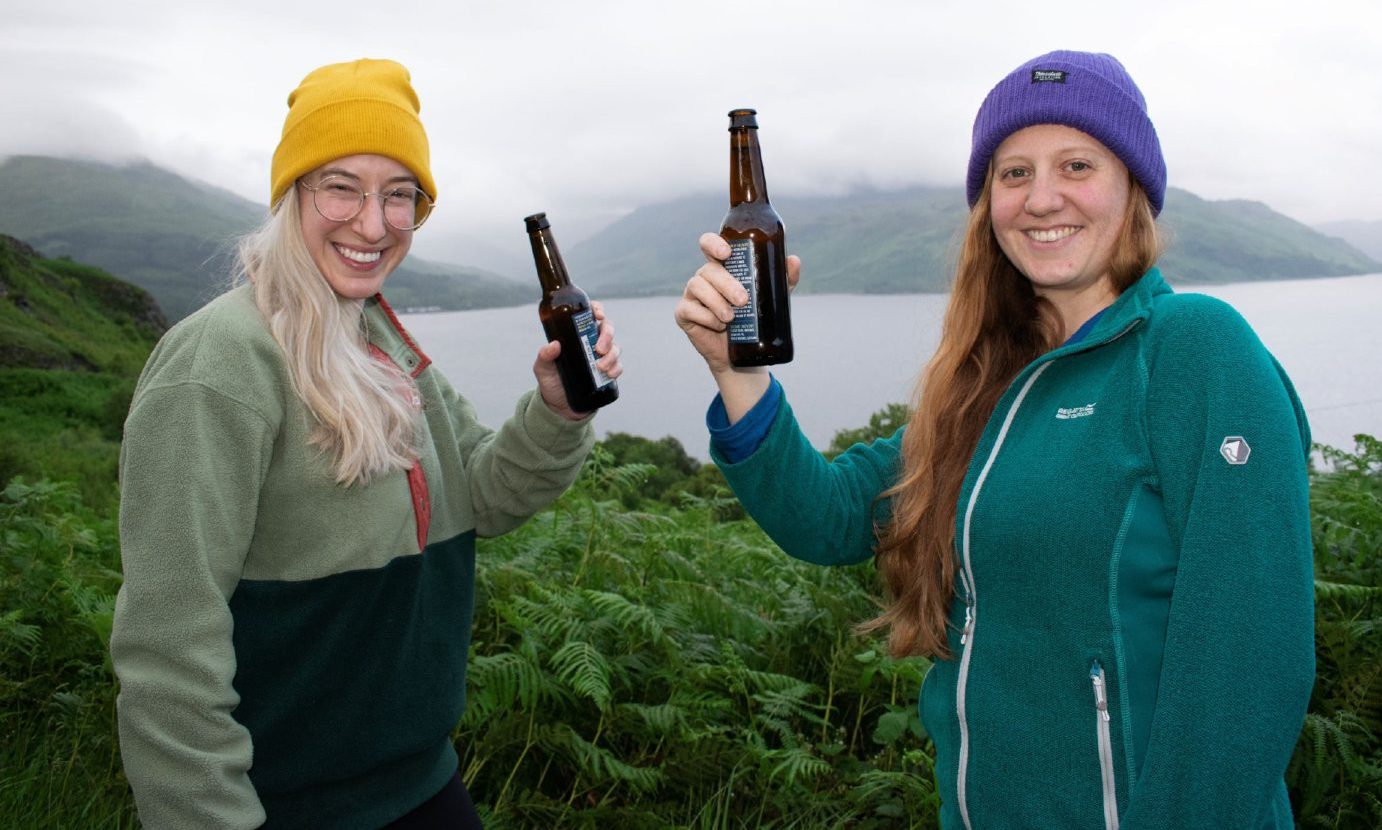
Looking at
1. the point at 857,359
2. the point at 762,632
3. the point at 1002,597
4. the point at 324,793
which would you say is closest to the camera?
the point at 1002,597

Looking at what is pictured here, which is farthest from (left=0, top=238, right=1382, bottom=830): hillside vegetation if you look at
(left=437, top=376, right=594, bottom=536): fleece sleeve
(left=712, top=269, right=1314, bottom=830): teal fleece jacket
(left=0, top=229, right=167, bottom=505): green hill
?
→ (left=0, top=229, right=167, bottom=505): green hill

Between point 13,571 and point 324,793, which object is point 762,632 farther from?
point 13,571

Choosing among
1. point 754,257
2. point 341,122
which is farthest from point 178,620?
point 754,257

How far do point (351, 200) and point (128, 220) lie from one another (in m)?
173

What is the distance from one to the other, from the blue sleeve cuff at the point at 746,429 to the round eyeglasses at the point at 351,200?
3.35 feet

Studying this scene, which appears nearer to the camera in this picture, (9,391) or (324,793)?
(324,793)

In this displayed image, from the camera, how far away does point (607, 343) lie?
2.68m

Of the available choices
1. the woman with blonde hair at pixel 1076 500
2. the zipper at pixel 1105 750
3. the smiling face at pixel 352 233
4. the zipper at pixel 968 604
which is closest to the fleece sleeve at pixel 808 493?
the woman with blonde hair at pixel 1076 500

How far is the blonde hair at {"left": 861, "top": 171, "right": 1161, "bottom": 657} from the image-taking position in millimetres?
2064

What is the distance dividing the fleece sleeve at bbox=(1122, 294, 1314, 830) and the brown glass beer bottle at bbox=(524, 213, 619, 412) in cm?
158

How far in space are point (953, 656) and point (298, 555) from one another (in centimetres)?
153

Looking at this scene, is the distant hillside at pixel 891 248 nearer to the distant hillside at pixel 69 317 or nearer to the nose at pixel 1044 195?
the distant hillside at pixel 69 317

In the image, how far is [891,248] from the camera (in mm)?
100125

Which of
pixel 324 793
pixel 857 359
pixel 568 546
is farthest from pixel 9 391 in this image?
pixel 324 793
